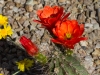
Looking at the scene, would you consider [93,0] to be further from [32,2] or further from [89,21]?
[32,2]

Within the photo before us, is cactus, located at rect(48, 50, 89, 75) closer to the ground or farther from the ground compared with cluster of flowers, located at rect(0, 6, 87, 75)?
closer to the ground

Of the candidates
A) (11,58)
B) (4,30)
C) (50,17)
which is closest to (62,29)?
(50,17)

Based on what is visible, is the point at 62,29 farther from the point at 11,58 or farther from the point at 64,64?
Result: the point at 11,58

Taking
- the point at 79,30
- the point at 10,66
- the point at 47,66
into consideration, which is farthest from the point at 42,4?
the point at 79,30

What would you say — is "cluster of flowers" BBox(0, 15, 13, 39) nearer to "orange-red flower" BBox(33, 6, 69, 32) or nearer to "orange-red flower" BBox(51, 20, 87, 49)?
"orange-red flower" BBox(33, 6, 69, 32)

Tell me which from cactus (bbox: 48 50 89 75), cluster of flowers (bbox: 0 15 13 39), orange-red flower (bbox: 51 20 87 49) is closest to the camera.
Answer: orange-red flower (bbox: 51 20 87 49)

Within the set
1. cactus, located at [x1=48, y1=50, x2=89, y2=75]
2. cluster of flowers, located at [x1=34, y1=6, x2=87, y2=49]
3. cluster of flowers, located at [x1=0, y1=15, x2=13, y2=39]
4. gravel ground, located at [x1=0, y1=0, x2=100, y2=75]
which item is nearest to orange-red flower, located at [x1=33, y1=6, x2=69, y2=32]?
cluster of flowers, located at [x1=34, y1=6, x2=87, y2=49]
